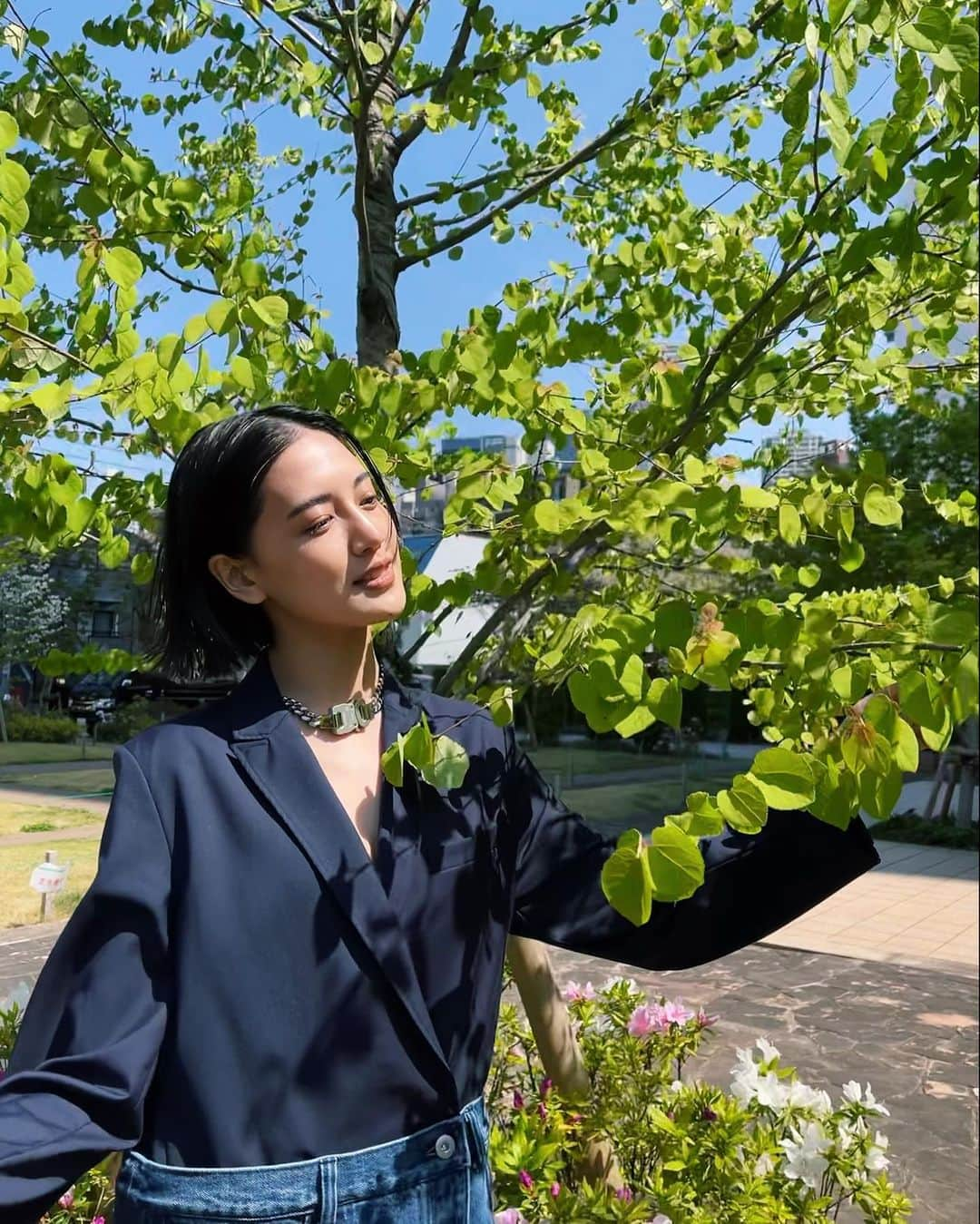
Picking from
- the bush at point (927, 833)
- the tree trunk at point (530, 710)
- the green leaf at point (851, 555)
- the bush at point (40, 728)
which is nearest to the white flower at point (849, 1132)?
the tree trunk at point (530, 710)

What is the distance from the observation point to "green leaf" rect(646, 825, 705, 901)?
951 mm

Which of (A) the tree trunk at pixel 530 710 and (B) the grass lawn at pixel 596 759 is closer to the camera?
(A) the tree trunk at pixel 530 710

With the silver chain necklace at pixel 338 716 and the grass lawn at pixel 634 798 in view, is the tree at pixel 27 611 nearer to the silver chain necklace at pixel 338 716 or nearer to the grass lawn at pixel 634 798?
the silver chain necklace at pixel 338 716

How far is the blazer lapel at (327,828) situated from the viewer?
1.17 meters

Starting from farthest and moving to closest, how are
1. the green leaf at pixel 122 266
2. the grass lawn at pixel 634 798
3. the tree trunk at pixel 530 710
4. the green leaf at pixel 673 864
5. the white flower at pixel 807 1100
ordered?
the grass lawn at pixel 634 798 < the tree trunk at pixel 530 710 < the white flower at pixel 807 1100 < the green leaf at pixel 122 266 < the green leaf at pixel 673 864

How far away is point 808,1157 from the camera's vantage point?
216cm

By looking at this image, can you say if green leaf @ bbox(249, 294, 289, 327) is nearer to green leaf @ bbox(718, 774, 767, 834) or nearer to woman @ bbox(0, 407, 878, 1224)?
woman @ bbox(0, 407, 878, 1224)

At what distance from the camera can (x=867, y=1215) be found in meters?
2.19

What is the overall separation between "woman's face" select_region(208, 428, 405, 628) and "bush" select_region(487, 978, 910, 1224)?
130 cm

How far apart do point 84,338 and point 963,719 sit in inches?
50.8

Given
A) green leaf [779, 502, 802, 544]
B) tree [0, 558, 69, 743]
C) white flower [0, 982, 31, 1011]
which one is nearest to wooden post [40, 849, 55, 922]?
white flower [0, 982, 31, 1011]

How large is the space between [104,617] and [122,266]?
3311mm

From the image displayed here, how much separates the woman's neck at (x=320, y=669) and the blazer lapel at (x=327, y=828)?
0.06 metres

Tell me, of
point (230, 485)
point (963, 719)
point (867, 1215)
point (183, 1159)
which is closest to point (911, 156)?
point (963, 719)
